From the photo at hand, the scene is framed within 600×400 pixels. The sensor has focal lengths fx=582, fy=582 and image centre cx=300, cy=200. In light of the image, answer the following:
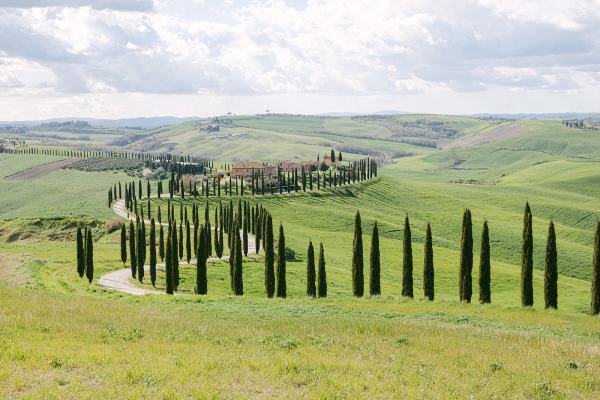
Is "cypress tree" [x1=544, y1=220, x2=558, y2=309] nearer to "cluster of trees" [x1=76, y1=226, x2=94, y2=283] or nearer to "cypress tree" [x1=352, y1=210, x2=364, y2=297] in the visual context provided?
"cypress tree" [x1=352, y1=210, x2=364, y2=297]

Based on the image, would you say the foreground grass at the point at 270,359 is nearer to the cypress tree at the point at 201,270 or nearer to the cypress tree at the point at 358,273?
the cypress tree at the point at 358,273

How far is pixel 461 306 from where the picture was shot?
47.4 m

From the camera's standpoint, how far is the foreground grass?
17609mm

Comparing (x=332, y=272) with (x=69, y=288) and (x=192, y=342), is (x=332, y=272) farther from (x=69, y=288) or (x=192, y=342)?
(x=192, y=342)

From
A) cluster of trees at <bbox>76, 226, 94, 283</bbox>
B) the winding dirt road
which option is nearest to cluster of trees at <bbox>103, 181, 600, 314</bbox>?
the winding dirt road

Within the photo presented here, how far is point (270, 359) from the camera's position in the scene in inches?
819

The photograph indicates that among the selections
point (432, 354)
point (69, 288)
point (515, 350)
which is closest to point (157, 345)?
point (432, 354)

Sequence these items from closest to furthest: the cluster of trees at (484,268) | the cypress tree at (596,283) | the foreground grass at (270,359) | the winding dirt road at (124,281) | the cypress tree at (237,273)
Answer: the foreground grass at (270,359), the cypress tree at (596,283), the cluster of trees at (484,268), the cypress tree at (237,273), the winding dirt road at (124,281)

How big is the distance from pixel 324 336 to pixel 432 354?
491cm

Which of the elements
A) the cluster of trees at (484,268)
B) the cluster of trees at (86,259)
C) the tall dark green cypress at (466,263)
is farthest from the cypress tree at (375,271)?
the cluster of trees at (86,259)

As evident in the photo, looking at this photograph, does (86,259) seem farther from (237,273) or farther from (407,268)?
(407,268)

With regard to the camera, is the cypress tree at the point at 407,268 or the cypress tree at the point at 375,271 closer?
the cypress tree at the point at 407,268

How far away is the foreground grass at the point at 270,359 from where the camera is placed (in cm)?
1761

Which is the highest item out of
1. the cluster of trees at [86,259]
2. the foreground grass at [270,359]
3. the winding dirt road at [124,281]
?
the foreground grass at [270,359]
